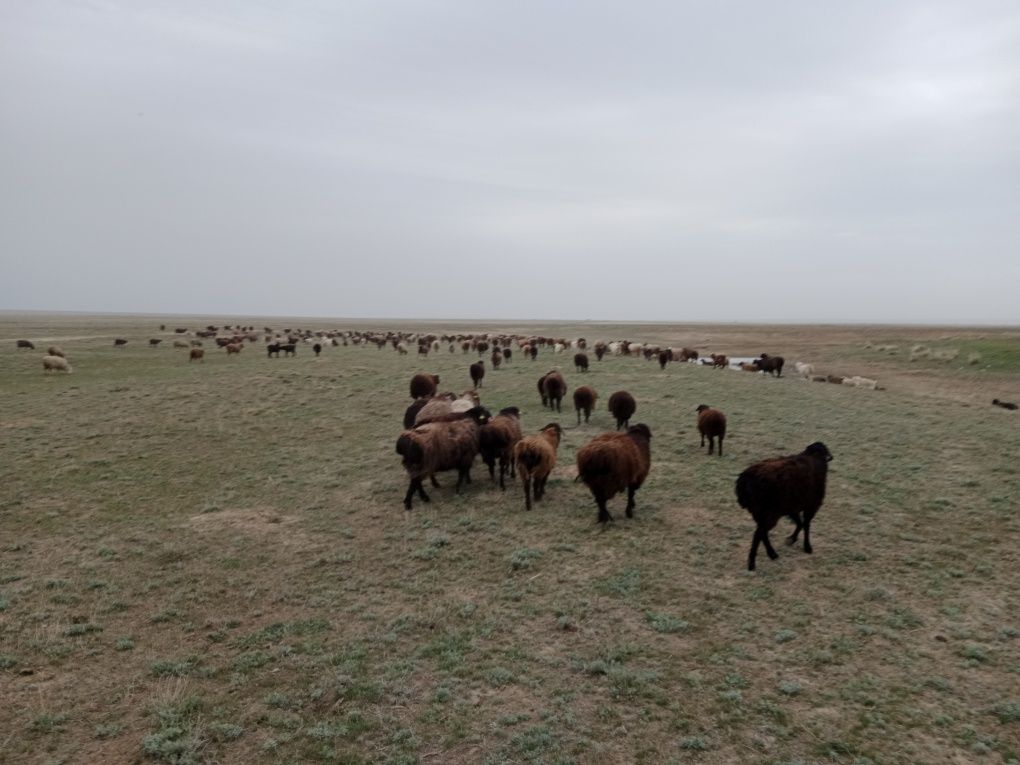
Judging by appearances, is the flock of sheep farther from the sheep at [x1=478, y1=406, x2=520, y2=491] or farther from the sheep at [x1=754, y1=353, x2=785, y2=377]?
the sheep at [x1=754, y1=353, x2=785, y2=377]

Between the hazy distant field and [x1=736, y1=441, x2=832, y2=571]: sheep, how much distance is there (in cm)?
66

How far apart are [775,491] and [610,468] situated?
2.54 meters

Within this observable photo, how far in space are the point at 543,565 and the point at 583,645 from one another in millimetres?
1980

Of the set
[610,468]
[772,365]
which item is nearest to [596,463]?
[610,468]

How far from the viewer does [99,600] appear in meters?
7.36

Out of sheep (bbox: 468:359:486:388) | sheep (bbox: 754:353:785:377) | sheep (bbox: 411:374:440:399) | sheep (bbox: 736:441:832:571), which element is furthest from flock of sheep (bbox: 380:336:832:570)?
sheep (bbox: 754:353:785:377)

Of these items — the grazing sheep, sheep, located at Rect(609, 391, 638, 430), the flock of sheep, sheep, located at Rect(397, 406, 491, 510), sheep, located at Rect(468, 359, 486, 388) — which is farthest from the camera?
sheep, located at Rect(468, 359, 486, 388)

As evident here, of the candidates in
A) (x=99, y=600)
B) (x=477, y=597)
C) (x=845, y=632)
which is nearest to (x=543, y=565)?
(x=477, y=597)

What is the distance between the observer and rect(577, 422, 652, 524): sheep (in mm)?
9258

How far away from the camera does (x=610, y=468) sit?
9.27m

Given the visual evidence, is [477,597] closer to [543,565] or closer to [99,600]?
[543,565]

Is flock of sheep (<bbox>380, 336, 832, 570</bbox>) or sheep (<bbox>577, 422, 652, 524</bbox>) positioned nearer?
flock of sheep (<bbox>380, 336, 832, 570</bbox>)

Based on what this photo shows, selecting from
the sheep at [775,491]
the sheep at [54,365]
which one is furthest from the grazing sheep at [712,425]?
the sheep at [54,365]

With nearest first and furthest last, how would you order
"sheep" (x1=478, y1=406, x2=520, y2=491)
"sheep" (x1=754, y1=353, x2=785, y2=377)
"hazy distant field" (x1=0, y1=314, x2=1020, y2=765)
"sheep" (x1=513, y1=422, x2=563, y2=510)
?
"hazy distant field" (x1=0, y1=314, x2=1020, y2=765), "sheep" (x1=513, y1=422, x2=563, y2=510), "sheep" (x1=478, y1=406, x2=520, y2=491), "sheep" (x1=754, y1=353, x2=785, y2=377)
